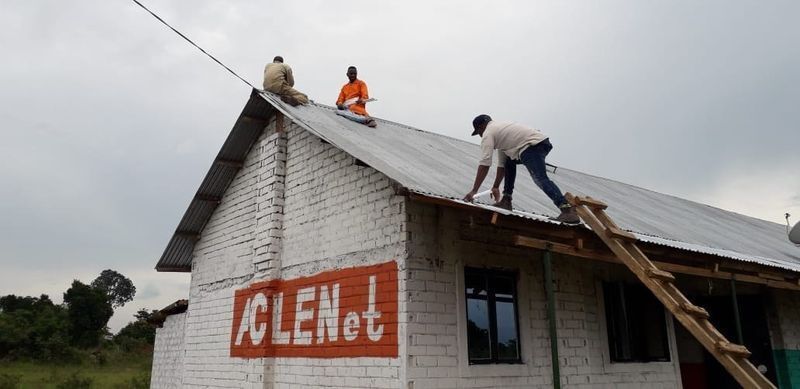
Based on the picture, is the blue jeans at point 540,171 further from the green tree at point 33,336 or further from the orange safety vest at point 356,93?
the green tree at point 33,336

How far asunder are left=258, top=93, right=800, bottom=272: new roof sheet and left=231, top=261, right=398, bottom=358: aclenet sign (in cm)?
118

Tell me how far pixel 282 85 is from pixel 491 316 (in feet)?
15.6

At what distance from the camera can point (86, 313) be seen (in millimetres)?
35156

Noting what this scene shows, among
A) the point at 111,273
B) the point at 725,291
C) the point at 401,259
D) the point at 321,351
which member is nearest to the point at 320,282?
the point at 321,351

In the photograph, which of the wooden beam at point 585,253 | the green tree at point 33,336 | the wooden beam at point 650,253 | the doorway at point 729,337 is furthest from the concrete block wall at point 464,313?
the green tree at point 33,336

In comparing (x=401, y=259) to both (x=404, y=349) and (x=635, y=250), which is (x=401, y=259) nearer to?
(x=404, y=349)

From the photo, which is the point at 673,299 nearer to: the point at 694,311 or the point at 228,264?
the point at 694,311

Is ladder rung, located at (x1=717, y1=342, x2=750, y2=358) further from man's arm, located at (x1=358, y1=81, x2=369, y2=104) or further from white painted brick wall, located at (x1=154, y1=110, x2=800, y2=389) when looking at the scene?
man's arm, located at (x1=358, y1=81, x2=369, y2=104)

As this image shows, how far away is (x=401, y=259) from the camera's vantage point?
5961mm

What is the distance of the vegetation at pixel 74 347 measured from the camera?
20.0 m

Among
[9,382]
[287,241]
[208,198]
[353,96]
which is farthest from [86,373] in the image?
[287,241]

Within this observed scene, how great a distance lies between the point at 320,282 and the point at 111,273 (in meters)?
80.5

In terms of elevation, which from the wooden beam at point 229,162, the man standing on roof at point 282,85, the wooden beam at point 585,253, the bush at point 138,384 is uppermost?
the man standing on roof at point 282,85

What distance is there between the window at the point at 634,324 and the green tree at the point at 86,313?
32.4 m
